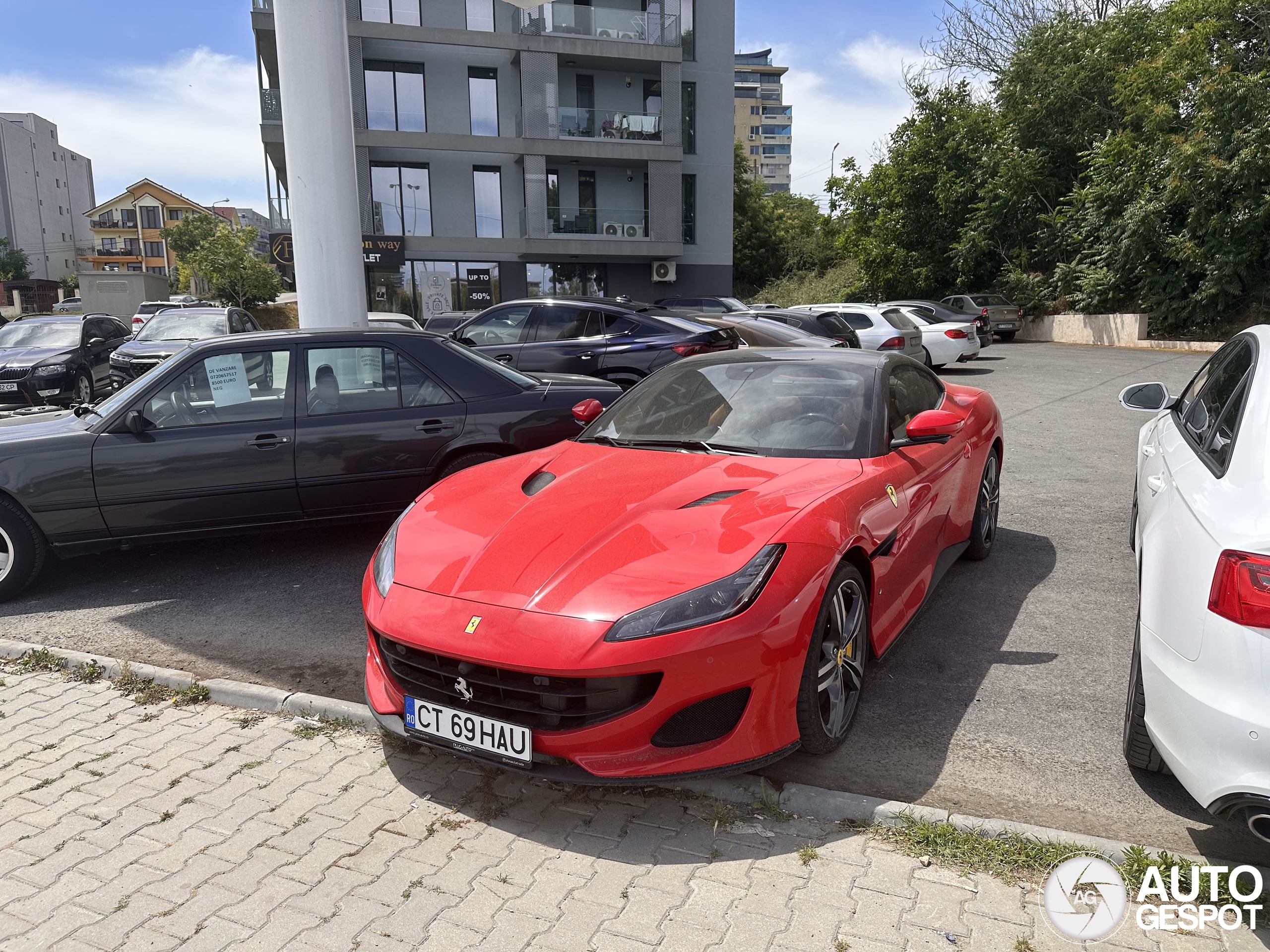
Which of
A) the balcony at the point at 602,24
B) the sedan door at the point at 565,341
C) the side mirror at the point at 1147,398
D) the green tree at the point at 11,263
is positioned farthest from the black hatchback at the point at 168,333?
the green tree at the point at 11,263

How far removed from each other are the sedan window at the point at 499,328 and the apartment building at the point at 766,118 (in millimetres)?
110369

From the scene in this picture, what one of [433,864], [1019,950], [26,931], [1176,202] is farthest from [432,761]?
[1176,202]

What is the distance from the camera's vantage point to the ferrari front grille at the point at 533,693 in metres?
2.85

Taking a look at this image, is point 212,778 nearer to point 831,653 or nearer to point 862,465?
point 831,653

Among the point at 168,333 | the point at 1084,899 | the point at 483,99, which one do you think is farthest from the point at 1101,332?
the point at 1084,899

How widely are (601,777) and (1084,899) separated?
147 centimetres

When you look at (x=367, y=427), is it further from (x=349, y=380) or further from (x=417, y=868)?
(x=417, y=868)

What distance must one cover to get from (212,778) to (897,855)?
8.20 ft

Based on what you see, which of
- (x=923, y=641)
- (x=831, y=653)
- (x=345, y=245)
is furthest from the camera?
(x=345, y=245)

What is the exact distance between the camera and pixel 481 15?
29.4 m

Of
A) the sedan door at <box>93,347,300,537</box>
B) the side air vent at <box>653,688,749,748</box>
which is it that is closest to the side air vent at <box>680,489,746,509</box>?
the side air vent at <box>653,688,749,748</box>

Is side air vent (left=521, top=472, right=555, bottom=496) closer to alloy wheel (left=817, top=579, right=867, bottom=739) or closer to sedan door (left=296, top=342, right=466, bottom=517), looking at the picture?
alloy wheel (left=817, top=579, right=867, bottom=739)

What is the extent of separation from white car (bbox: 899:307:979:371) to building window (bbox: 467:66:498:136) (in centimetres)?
1776

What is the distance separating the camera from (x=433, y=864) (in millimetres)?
2820
